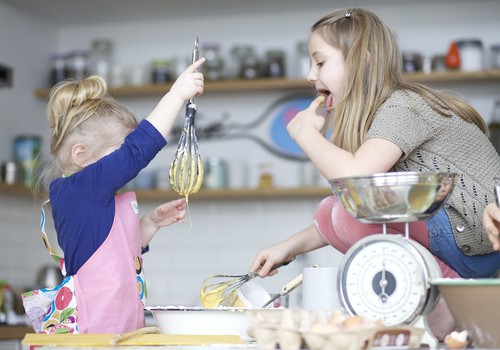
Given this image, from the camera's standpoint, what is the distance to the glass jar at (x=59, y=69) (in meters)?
4.32

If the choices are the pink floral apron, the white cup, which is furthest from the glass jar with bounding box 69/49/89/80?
the white cup

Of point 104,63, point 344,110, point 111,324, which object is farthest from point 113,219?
point 104,63

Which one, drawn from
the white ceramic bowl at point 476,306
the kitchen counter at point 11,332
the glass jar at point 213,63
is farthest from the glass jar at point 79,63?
the white ceramic bowl at point 476,306

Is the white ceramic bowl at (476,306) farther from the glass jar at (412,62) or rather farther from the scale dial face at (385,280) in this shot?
the glass jar at (412,62)

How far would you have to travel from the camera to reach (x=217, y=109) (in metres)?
4.30

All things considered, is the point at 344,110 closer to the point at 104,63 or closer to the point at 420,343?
the point at 420,343

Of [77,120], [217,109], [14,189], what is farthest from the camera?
[217,109]

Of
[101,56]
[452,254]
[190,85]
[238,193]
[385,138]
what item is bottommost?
[238,193]

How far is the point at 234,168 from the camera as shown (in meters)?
4.18

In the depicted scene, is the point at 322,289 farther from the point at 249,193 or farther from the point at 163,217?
the point at 249,193

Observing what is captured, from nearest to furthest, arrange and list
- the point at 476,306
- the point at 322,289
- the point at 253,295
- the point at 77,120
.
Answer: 1. the point at 476,306
2. the point at 322,289
3. the point at 253,295
4. the point at 77,120

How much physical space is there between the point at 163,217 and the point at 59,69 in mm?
2515

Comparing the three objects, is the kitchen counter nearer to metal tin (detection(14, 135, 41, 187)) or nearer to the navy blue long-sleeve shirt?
metal tin (detection(14, 135, 41, 187))

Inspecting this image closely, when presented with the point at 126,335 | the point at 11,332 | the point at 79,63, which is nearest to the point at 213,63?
the point at 79,63
